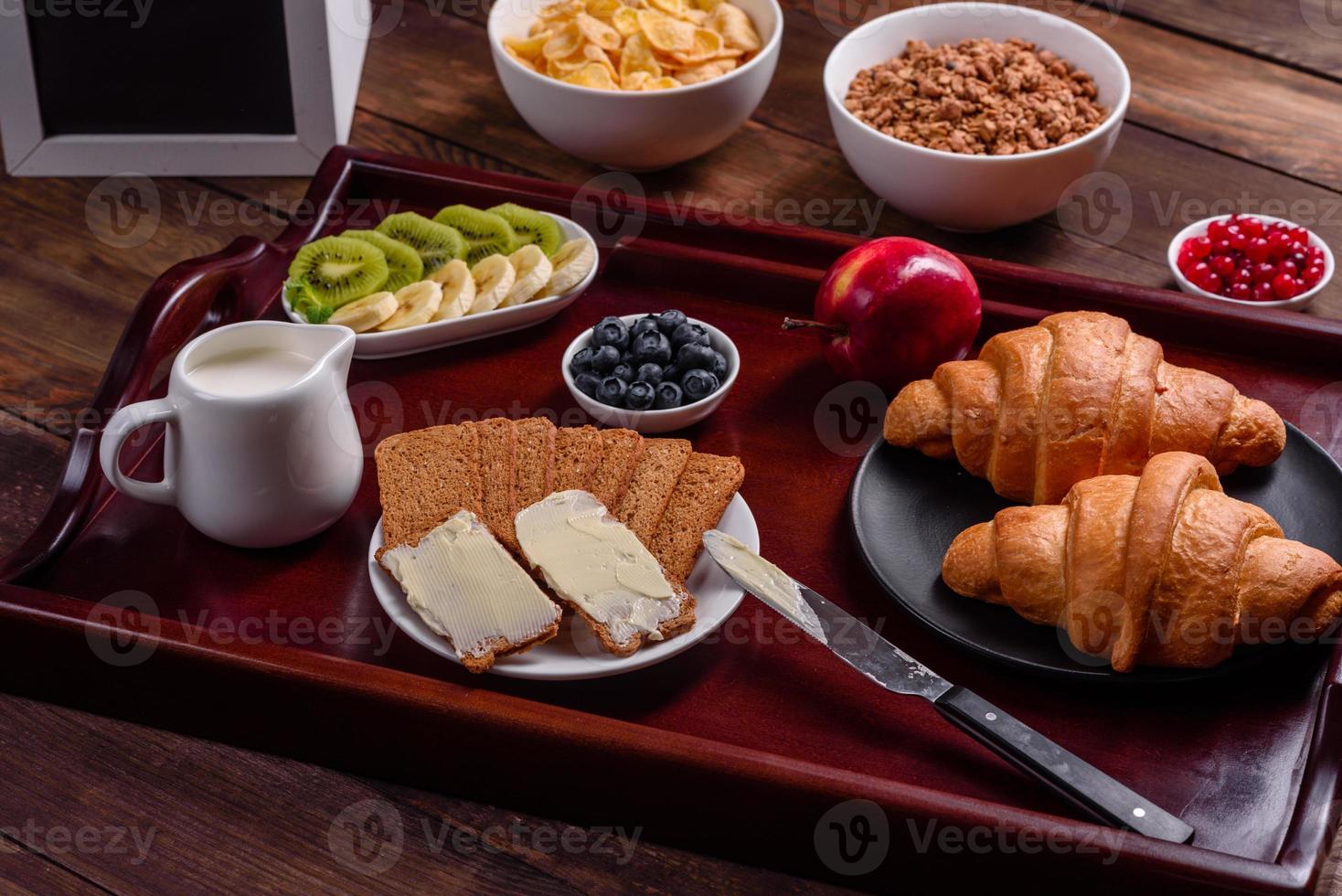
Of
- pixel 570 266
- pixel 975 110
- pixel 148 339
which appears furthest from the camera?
pixel 975 110

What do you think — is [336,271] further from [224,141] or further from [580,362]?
[224,141]

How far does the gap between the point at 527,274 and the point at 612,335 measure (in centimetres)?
19

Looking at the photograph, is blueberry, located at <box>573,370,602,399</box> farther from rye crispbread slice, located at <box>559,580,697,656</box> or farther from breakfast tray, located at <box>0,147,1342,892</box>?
rye crispbread slice, located at <box>559,580,697,656</box>

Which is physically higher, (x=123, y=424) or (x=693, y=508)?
(x=123, y=424)

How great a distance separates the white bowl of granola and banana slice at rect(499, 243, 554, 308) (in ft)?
1.81

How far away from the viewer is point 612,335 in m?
1.62

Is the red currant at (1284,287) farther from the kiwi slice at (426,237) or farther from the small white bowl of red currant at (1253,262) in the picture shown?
the kiwi slice at (426,237)

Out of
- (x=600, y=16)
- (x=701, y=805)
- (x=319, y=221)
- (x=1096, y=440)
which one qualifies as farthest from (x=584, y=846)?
(x=600, y=16)

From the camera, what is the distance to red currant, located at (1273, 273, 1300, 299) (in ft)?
6.18

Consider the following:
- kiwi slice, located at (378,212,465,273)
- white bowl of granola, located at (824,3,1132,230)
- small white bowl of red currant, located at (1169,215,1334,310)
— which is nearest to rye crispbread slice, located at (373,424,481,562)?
kiwi slice, located at (378,212,465,273)

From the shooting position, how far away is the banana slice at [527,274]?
5.67 feet

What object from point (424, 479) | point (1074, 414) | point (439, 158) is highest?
point (1074, 414)

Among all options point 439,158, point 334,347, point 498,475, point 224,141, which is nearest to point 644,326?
point 498,475

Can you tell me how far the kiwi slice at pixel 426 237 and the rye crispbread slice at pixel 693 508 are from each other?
1.69ft
